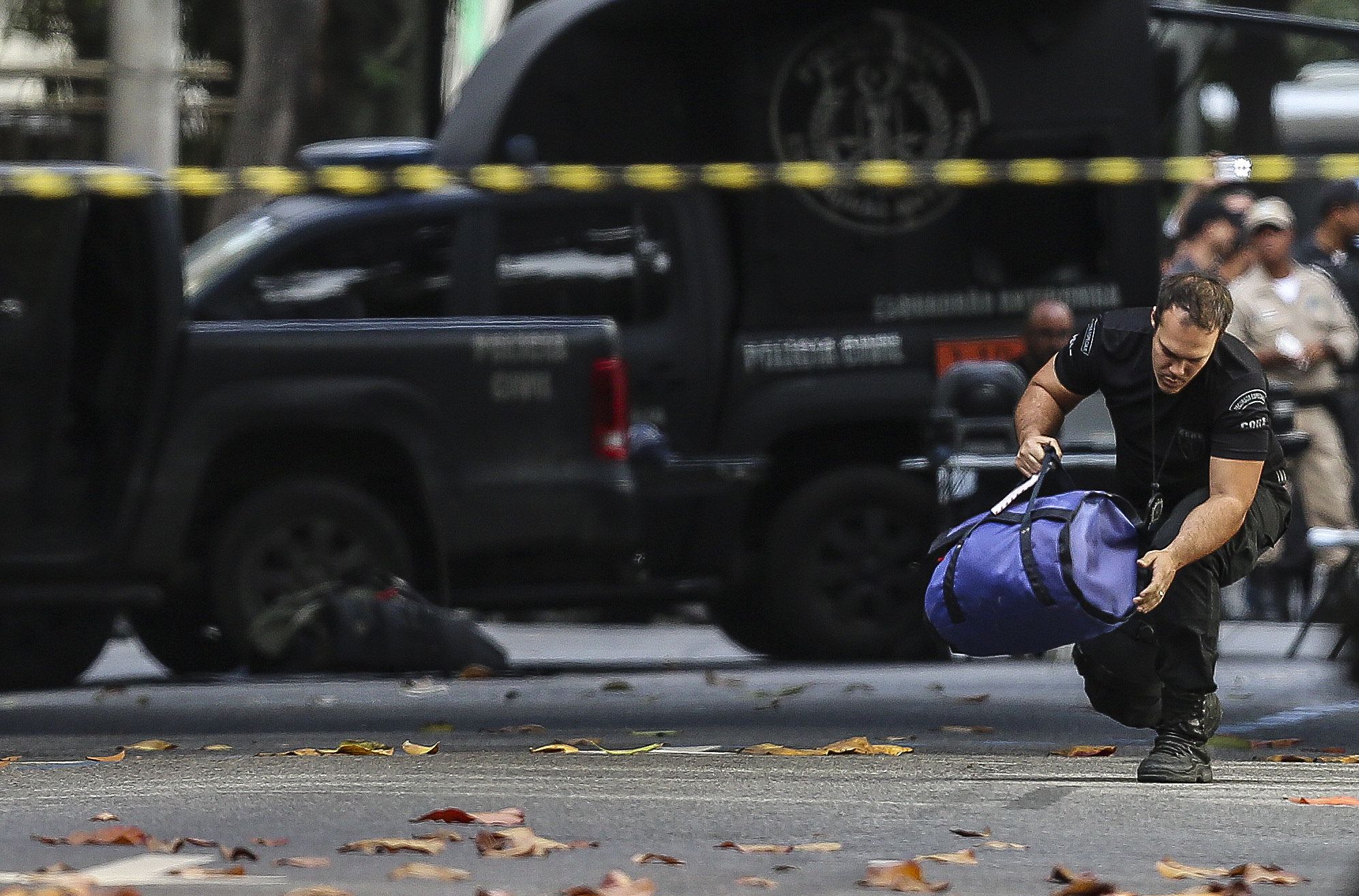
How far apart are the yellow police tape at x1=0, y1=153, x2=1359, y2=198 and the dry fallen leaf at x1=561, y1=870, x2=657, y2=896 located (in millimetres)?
5740

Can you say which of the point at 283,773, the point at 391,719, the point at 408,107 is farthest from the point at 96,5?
the point at 283,773

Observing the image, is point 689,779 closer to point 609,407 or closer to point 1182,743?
point 1182,743

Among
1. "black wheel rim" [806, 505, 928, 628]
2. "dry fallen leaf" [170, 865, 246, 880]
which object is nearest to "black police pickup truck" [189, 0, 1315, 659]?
"black wheel rim" [806, 505, 928, 628]

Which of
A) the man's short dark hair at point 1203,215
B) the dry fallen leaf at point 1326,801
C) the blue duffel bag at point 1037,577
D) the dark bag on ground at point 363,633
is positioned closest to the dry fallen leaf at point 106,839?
the blue duffel bag at point 1037,577

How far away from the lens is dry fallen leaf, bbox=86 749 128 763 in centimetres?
775

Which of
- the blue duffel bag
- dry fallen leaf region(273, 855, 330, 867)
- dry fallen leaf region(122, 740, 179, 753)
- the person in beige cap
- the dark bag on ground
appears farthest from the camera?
the person in beige cap

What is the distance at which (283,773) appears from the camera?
726cm

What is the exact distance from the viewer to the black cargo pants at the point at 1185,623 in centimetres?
686

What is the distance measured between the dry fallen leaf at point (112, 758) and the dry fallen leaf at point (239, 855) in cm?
208

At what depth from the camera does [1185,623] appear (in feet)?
22.5

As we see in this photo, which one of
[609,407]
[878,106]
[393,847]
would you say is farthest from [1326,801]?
[878,106]

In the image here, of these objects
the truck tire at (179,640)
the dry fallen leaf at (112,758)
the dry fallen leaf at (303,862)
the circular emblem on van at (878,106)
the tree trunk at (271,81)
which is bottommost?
the dry fallen leaf at (303,862)

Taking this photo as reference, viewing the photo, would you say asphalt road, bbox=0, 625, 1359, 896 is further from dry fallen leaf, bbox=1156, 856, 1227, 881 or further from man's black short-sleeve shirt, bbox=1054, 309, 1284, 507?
man's black short-sleeve shirt, bbox=1054, 309, 1284, 507

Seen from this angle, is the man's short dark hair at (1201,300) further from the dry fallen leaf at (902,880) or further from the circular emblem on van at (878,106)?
the circular emblem on van at (878,106)
